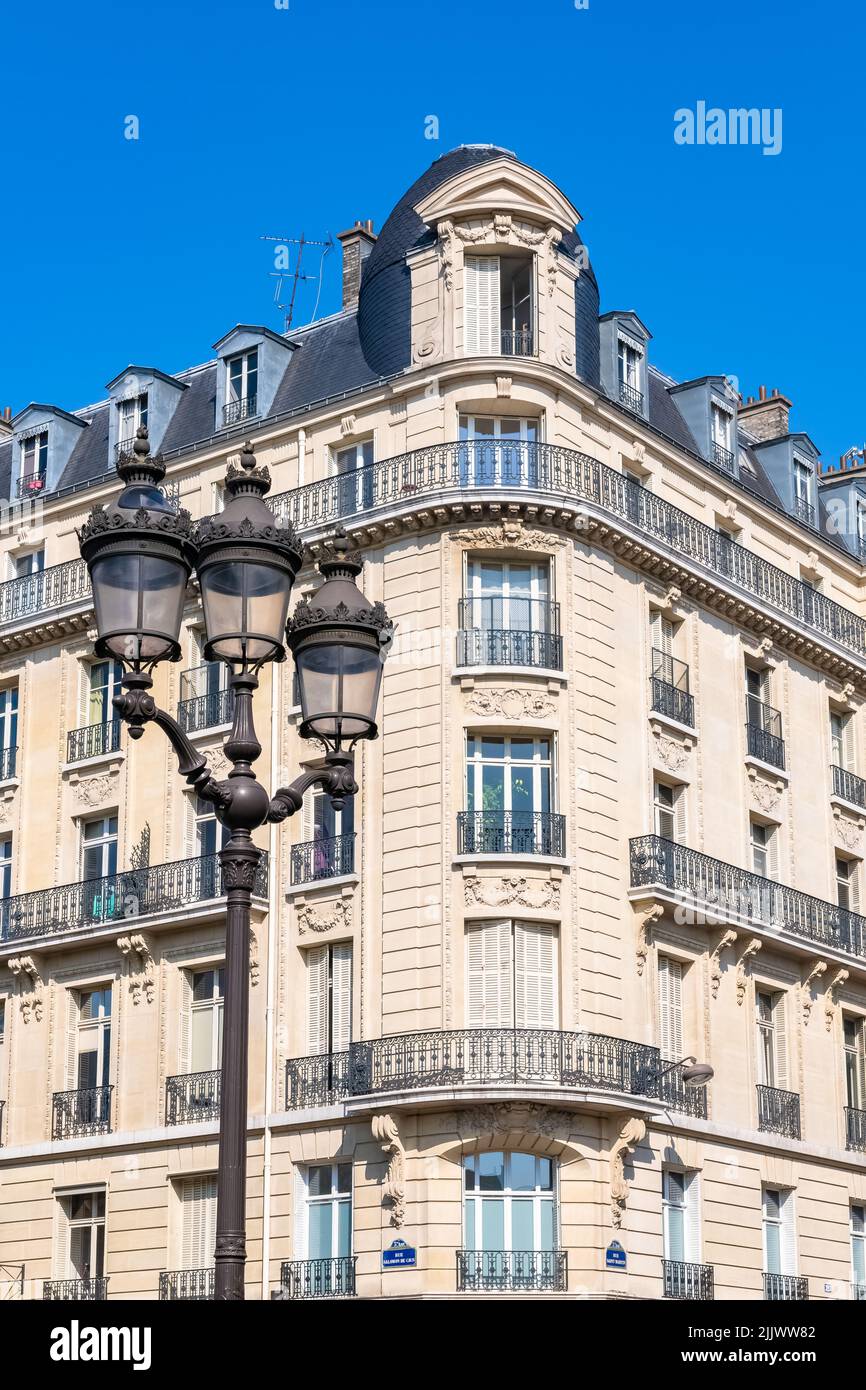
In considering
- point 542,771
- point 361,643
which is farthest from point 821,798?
point 361,643

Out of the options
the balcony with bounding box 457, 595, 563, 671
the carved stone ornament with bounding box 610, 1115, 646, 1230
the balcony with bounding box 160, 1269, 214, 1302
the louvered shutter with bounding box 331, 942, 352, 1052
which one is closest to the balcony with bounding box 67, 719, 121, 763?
the louvered shutter with bounding box 331, 942, 352, 1052

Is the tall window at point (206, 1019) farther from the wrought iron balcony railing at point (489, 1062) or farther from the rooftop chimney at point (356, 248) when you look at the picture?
the rooftop chimney at point (356, 248)

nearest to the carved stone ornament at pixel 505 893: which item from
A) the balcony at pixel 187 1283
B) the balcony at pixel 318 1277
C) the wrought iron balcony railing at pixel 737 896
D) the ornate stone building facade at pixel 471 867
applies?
the ornate stone building facade at pixel 471 867

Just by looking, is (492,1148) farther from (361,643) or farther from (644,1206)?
(361,643)

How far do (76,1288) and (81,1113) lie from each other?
2664 millimetres

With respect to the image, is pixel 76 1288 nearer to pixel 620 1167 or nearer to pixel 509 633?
pixel 620 1167

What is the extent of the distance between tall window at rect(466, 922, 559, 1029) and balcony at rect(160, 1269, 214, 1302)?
5595 mm

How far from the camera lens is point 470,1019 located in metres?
29.5

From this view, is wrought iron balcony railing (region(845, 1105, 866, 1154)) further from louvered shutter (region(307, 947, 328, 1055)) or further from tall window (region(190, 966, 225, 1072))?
tall window (region(190, 966, 225, 1072))

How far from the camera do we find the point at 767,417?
42156 mm

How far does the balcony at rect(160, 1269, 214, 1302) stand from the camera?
3066 centimetres

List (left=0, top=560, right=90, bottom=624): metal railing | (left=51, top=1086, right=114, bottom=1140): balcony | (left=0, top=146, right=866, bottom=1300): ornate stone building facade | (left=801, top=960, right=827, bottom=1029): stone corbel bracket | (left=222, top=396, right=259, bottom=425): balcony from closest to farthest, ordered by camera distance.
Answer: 1. (left=0, top=146, right=866, bottom=1300): ornate stone building facade
2. (left=51, top=1086, right=114, bottom=1140): balcony
3. (left=801, top=960, right=827, bottom=1029): stone corbel bracket
4. (left=222, top=396, right=259, bottom=425): balcony
5. (left=0, top=560, right=90, bottom=624): metal railing

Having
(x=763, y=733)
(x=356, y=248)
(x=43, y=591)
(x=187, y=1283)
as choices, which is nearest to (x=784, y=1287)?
(x=763, y=733)
